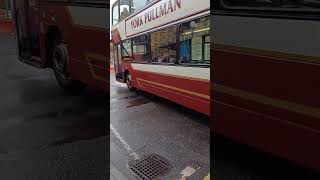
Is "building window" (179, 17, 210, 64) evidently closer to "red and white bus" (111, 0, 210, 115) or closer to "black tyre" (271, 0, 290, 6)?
"red and white bus" (111, 0, 210, 115)

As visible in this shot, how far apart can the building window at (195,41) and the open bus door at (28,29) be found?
2.18 ft

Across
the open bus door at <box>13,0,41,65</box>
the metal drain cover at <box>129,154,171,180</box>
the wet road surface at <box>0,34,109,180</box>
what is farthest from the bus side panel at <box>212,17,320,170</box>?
the open bus door at <box>13,0,41,65</box>

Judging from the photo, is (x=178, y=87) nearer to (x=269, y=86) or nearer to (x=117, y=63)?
(x=117, y=63)

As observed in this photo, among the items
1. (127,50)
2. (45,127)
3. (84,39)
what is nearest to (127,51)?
(127,50)

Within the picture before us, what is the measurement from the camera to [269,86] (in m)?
1.32

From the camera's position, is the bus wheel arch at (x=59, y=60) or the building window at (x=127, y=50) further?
the building window at (x=127, y=50)

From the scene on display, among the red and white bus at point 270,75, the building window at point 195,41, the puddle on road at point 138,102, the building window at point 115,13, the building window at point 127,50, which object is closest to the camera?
the red and white bus at point 270,75

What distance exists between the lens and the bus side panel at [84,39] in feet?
4.89

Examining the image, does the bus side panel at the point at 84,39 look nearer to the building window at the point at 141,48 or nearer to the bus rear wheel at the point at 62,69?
the bus rear wheel at the point at 62,69

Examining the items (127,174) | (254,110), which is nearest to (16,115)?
(127,174)

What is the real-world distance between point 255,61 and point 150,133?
60 cm

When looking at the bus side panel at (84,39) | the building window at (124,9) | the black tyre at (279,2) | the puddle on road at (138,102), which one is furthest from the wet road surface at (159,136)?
the black tyre at (279,2)

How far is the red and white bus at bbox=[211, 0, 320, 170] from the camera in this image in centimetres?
121

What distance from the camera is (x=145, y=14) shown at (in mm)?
1655
